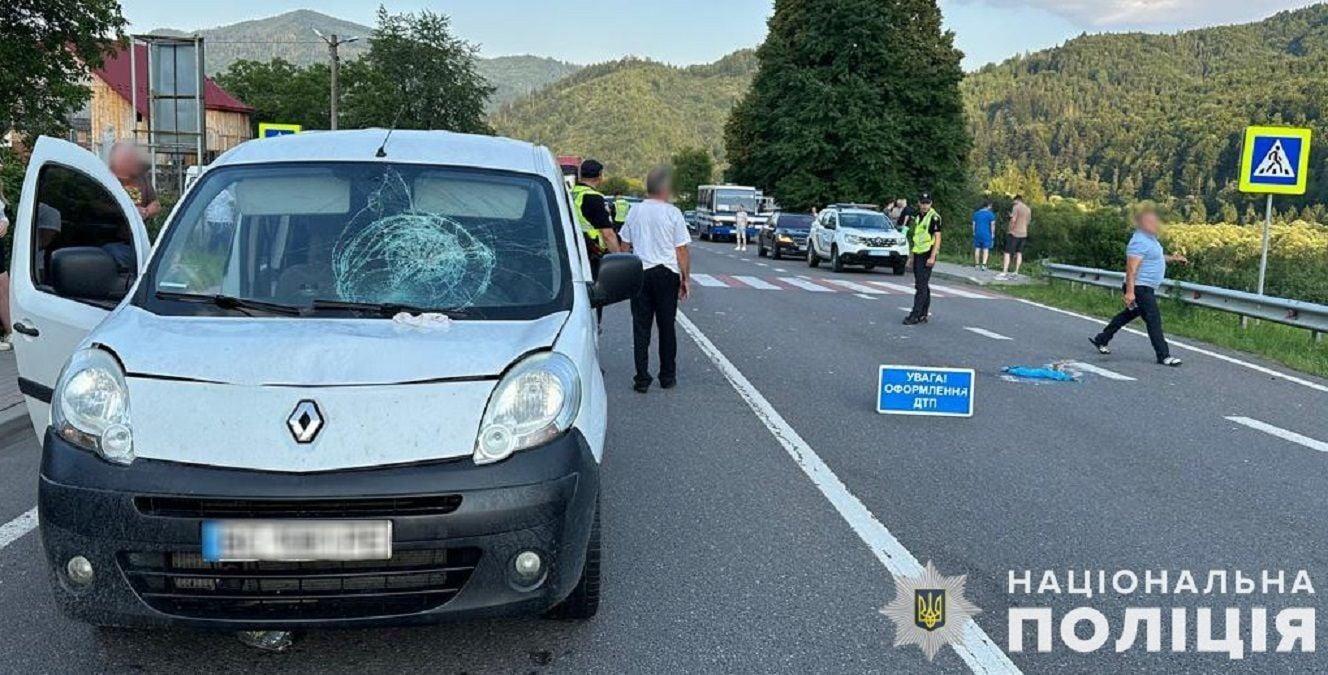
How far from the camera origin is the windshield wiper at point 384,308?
4180 millimetres

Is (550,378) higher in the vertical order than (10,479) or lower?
higher

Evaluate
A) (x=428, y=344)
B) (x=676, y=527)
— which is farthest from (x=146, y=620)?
(x=676, y=527)

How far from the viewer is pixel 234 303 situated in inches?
166

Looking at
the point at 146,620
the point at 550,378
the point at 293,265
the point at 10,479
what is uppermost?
the point at 293,265

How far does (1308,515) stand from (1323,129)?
9782cm

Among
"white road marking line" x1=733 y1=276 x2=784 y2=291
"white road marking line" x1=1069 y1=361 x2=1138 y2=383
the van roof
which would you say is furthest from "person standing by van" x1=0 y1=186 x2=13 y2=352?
"white road marking line" x1=733 y1=276 x2=784 y2=291

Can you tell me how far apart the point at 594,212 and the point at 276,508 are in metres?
7.32

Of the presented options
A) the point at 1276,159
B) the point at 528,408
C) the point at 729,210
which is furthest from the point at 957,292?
the point at 729,210

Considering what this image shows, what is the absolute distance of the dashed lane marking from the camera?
8062 mm

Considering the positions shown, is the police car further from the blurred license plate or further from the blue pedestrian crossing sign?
the blurred license plate

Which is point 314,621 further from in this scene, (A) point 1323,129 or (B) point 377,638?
(A) point 1323,129

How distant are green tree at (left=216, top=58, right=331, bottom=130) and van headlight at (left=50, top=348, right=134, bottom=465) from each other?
8498 cm

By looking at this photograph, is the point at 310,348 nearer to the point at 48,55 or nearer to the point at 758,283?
the point at 758,283

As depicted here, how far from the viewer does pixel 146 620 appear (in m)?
3.40
